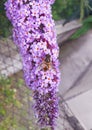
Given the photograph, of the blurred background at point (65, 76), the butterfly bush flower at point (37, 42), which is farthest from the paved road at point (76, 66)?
the butterfly bush flower at point (37, 42)

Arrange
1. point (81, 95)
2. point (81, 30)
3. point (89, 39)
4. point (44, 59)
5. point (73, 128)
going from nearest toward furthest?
point (44, 59)
point (73, 128)
point (81, 95)
point (81, 30)
point (89, 39)

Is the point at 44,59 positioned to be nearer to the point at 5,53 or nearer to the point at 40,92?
the point at 40,92

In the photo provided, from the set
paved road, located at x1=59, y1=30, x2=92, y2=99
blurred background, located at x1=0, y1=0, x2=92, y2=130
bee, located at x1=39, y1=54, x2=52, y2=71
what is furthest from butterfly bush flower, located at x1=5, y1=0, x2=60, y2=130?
paved road, located at x1=59, y1=30, x2=92, y2=99

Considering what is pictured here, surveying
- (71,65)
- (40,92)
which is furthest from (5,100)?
(40,92)

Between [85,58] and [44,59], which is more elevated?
[85,58]

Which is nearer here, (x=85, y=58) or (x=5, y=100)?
(x=5, y=100)

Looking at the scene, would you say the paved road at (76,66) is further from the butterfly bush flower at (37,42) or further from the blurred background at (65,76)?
the butterfly bush flower at (37,42)

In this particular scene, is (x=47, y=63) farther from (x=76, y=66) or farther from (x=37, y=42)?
(x=76, y=66)
